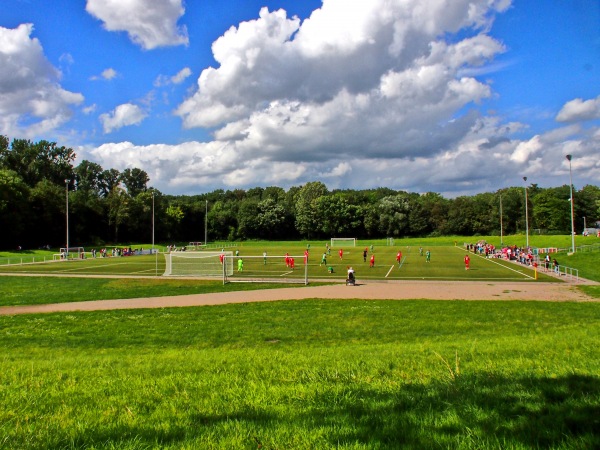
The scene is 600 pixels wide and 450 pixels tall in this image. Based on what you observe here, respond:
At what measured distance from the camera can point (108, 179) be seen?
133500 millimetres

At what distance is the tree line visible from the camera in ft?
351

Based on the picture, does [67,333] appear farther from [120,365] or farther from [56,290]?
[56,290]

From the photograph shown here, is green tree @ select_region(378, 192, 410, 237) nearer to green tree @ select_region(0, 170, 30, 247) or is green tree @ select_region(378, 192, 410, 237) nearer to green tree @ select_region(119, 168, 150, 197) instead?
green tree @ select_region(119, 168, 150, 197)

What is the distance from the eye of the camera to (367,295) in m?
24.7

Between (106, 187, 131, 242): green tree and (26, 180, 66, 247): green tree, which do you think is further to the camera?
(106, 187, 131, 242): green tree

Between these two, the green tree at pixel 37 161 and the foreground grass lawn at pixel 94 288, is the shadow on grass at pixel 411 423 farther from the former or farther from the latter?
the green tree at pixel 37 161

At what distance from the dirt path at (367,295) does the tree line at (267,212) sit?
79.8 meters

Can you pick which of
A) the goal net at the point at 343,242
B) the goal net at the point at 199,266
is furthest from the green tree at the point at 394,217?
the goal net at the point at 199,266

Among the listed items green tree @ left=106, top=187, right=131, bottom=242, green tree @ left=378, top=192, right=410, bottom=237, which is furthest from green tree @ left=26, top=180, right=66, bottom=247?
green tree @ left=378, top=192, right=410, bottom=237

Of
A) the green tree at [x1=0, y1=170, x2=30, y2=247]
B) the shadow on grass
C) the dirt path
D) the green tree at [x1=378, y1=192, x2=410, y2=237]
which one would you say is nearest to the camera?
the shadow on grass

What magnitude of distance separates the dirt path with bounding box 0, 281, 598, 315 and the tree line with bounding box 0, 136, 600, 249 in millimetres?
79829

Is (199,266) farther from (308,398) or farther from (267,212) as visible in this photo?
(267,212)

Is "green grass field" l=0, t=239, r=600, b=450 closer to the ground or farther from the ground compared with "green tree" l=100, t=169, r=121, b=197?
closer to the ground

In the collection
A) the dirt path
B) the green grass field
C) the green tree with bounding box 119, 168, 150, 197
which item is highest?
the green tree with bounding box 119, 168, 150, 197
